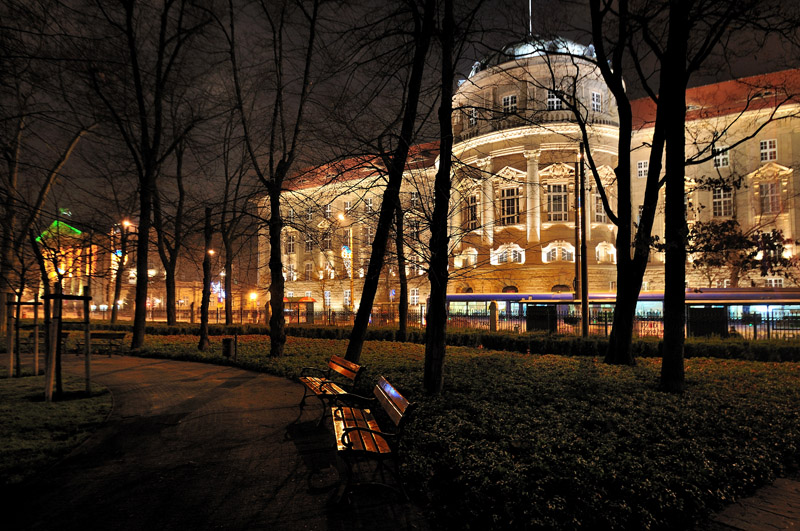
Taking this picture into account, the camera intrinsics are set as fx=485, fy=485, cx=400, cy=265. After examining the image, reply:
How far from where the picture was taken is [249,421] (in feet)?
25.3

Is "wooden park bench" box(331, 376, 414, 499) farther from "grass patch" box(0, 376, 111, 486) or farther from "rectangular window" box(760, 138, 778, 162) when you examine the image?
"rectangular window" box(760, 138, 778, 162)

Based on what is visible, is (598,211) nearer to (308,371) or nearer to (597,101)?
(597,101)

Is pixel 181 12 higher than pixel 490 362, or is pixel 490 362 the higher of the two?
pixel 181 12

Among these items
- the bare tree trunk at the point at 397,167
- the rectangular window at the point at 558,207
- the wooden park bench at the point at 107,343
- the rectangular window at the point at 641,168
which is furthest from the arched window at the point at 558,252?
the bare tree trunk at the point at 397,167

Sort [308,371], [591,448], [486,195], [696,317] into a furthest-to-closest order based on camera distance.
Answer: [696,317], [486,195], [308,371], [591,448]

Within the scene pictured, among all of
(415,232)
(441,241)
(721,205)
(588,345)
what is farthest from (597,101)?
(415,232)

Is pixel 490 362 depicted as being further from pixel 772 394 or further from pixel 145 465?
pixel 145 465

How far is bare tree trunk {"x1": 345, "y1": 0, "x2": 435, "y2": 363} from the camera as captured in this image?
922 cm

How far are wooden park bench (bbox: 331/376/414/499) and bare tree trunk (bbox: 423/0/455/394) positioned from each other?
1.76 metres

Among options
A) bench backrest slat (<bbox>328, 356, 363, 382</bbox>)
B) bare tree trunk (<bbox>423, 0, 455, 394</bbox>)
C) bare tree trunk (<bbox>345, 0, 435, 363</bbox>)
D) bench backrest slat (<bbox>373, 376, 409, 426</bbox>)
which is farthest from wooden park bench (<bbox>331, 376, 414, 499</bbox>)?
bare tree trunk (<bbox>345, 0, 435, 363</bbox>)

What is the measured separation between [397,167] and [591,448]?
623 cm

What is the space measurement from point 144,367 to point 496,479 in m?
13.4

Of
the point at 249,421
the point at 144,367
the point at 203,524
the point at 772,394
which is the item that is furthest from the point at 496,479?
the point at 144,367

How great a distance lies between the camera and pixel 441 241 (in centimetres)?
813
